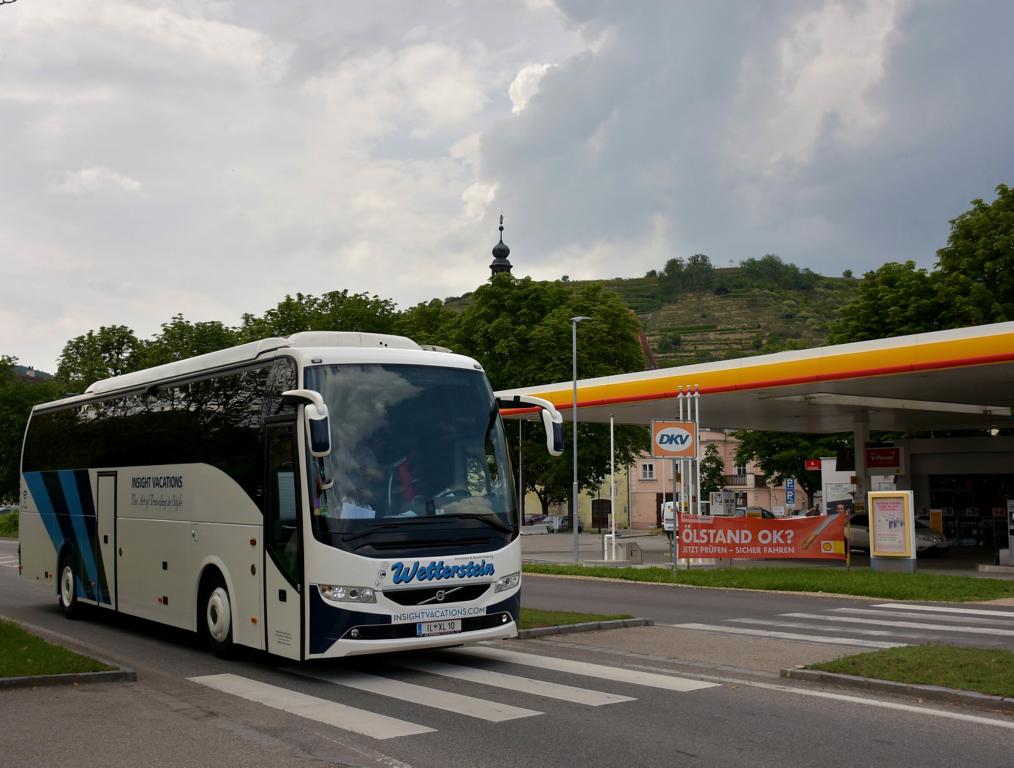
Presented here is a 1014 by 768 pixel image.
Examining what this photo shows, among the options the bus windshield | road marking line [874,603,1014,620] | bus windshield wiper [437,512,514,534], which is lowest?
road marking line [874,603,1014,620]

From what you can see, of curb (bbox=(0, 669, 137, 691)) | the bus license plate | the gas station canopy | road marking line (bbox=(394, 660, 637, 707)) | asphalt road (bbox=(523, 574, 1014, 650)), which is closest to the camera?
road marking line (bbox=(394, 660, 637, 707))

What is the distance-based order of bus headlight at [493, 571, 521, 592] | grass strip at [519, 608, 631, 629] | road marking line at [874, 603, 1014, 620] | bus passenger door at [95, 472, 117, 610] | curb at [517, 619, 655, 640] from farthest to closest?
road marking line at [874, 603, 1014, 620] → bus passenger door at [95, 472, 117, 610] → grass strip at [519, 608, 631, 629] → curb at [517, 619, 655, 640] → bus headlight at [493, 571, 521, 592]

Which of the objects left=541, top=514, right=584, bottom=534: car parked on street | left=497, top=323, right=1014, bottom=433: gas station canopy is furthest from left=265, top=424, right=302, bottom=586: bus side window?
left=541, top=514, right=584, bottom=534: car parked on street

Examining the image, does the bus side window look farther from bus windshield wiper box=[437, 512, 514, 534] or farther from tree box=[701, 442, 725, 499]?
tree box=[701, 442, 725, 499]

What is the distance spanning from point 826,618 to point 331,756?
11.0m

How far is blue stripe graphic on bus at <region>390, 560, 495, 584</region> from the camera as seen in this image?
10078 millimetres

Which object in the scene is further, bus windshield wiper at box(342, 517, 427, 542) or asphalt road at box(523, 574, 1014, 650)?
asphalt road at box(523, 574, 1014, 650)

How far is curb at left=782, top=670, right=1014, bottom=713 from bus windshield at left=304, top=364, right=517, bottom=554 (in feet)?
10.4

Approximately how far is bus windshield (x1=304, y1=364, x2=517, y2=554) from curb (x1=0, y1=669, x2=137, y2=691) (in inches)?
92.4

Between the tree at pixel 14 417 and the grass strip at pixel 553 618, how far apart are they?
2718 inches

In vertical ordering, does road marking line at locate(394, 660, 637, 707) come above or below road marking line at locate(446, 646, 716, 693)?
above

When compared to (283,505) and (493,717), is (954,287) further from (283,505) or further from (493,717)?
(493,717)

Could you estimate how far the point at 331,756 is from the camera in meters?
7.36

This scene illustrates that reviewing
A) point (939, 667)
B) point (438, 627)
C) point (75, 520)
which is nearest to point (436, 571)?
point (438, 627)
